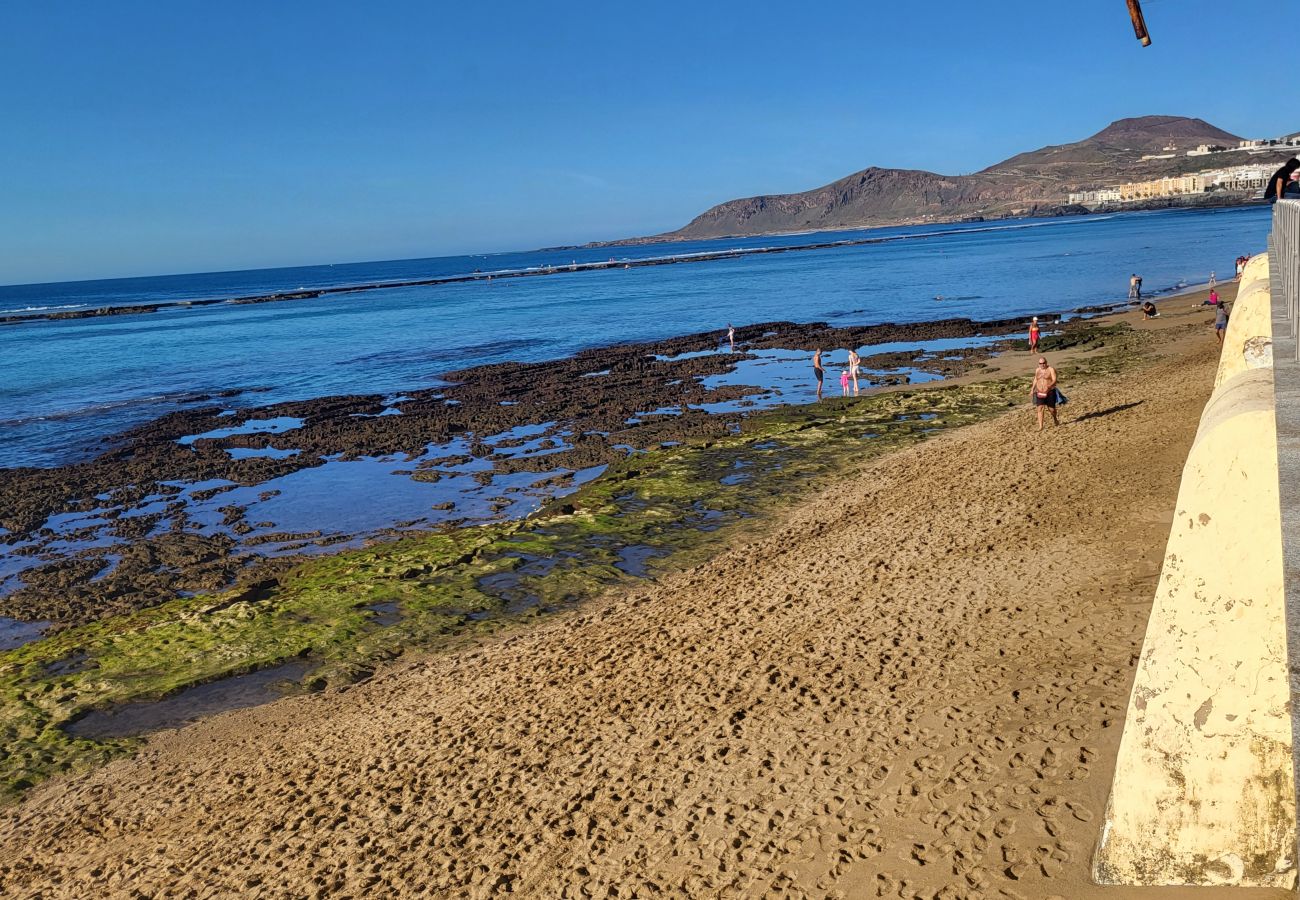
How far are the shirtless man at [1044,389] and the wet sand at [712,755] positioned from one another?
5297mm

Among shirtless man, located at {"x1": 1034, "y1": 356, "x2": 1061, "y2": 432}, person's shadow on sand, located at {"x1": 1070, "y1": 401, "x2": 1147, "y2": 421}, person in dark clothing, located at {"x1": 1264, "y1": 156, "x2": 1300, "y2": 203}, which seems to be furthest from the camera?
person's shadow on sand, located at {"x1": 1070, "y1": 401, "x2": 1147, "y2": 421}

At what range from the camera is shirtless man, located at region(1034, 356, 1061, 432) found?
1772 cm

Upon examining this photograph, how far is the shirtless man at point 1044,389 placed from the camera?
58.1 feet

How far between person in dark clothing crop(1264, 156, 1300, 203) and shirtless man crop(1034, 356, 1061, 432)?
26.7 ft

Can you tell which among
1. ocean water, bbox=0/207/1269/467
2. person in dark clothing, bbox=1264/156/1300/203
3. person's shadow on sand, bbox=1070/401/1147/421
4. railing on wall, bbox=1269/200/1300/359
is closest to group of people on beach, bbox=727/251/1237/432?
person in dark clothing, bbox=1264/156/1300/203

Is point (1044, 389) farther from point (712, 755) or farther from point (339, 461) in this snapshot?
point (339, 461)

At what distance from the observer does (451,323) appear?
6712cm

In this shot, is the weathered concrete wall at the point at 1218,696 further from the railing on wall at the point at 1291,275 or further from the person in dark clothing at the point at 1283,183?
the person in dark clothing at the point at 1283,183

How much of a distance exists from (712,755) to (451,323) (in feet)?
204

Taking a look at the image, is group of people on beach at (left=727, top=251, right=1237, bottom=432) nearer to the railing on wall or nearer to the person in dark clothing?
the person in dark clothing

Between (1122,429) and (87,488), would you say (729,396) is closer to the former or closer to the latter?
(1122,429)

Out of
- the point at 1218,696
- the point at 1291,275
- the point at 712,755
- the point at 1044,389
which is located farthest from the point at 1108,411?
the point at 1218,696

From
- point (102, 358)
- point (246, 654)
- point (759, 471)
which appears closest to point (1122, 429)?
point (759, 471)

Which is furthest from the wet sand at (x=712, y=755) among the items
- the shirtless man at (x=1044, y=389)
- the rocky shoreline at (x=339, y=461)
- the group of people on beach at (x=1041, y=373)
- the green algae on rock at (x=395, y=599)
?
the rocky shoreline at (x=339, y=461)
